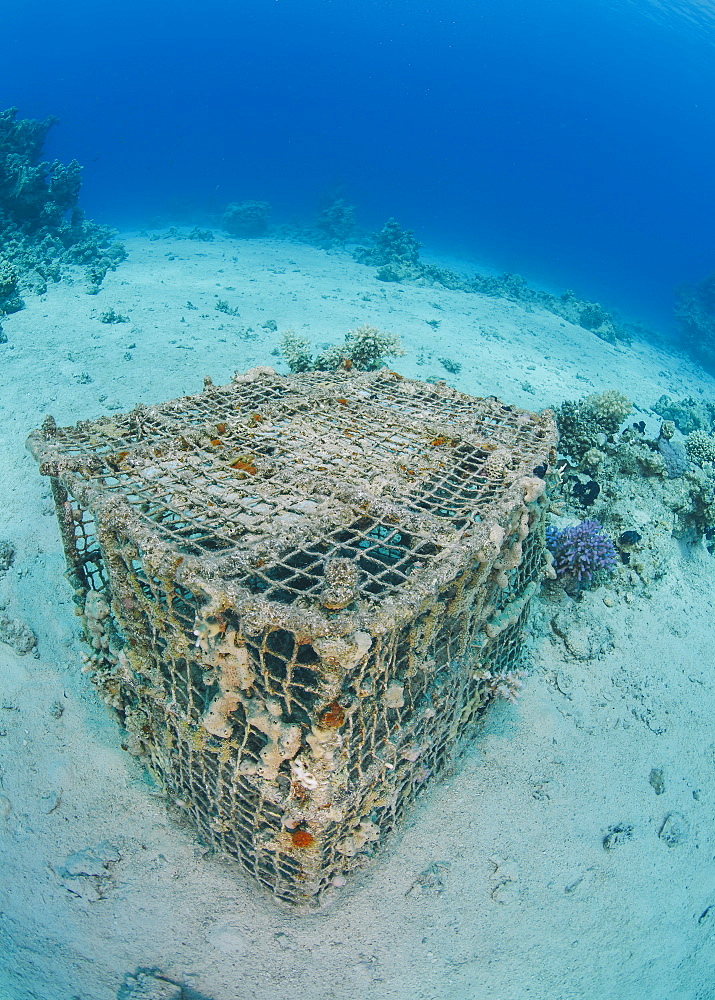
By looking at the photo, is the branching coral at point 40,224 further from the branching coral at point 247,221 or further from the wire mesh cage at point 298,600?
the wire mesh cage at point 298,600

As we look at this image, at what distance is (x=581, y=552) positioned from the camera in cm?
717

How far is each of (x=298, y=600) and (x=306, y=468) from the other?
1.98 meters

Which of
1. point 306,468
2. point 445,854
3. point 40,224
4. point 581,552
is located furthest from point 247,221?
point 445,854

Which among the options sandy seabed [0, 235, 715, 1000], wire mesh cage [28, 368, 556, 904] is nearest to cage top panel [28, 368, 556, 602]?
wire mesh cage [28, 368, 556, 904]

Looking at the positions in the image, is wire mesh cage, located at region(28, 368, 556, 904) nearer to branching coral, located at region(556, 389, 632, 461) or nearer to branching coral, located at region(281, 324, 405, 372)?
branching coral, located at region(556, 389, 632, 461)

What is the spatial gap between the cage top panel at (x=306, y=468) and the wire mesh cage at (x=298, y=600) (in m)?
0.02

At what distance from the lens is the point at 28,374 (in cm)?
1147

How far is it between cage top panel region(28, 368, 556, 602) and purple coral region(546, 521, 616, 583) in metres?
2.07

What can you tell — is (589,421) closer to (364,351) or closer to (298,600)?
(364,351)

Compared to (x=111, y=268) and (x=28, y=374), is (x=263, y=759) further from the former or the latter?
(x=111, y=268)

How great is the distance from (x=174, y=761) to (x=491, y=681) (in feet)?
10.1

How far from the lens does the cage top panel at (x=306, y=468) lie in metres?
3.87

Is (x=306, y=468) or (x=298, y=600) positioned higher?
(x=306, y=468)

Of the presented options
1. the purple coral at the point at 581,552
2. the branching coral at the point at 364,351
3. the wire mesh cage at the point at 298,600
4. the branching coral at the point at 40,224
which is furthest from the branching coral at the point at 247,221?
the purple coral at the point at 581,552
